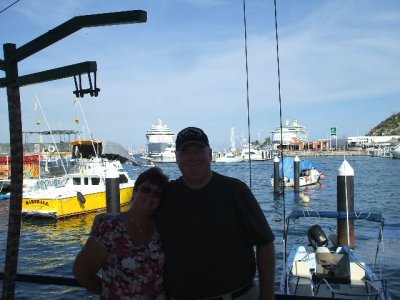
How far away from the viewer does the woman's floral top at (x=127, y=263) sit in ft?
8.50

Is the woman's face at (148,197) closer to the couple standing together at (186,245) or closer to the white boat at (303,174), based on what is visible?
the couple standing together at (186,245)

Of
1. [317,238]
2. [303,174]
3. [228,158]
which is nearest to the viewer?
[317,238]

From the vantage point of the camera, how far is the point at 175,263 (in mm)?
2643

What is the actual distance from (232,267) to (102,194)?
74.8 ft

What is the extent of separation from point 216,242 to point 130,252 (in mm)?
489

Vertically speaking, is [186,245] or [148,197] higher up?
[148,197]

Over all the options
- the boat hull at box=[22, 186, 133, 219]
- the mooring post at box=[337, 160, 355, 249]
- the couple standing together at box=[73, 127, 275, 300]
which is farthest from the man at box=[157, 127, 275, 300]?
the boat hull at box=[22, 186, 133, 219]

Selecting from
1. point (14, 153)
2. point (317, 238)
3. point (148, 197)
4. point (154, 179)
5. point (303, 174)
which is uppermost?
point (14, 153)

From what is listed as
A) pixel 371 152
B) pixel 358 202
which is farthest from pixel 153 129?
pixel 358 202

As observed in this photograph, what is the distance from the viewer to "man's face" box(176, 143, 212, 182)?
8.86ft

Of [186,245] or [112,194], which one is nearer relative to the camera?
[186,245]

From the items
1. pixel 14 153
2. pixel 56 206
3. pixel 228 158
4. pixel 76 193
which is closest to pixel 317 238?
pixel 14 153

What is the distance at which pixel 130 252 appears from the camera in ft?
8.53

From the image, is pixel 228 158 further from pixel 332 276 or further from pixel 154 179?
pixel 154 179
